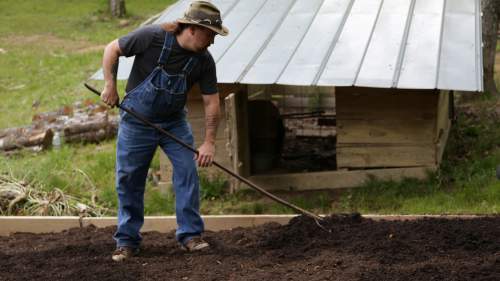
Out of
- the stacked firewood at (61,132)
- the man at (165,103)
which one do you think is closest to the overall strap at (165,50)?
the man at (165,103)

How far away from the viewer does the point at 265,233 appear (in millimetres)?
5953

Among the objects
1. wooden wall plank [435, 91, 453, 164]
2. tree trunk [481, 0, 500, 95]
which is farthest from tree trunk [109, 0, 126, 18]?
wooden wall plank [435, 91, 453, 164]

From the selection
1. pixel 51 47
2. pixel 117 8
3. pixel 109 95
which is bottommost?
pixel 109 95

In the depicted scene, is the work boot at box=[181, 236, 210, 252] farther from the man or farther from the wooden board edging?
the wooden board edging

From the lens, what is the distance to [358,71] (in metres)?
7.55

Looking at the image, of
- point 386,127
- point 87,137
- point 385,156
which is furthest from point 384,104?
point 87,137

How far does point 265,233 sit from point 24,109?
30.4 ft

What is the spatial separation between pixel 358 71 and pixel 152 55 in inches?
109

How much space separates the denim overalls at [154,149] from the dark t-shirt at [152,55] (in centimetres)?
3

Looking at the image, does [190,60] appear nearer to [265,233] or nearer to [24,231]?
[265,233]

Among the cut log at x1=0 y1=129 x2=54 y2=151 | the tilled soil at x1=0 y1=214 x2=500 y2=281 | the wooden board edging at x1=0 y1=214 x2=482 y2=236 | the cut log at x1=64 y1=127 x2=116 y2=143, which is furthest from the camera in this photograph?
the cut log at x1=64 y1=127 x2=116 y2=143

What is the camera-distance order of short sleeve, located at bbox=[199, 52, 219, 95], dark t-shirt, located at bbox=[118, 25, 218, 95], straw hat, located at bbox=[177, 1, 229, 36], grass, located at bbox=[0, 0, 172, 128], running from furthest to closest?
1. grass, located at bbox=[0, 0, 172, 128]
2. short sleeve, located at bbox=[199, 52, 219, 95]
3. dark t-shirt, located at bbox=[118, 25, 218, 95]
4. straw hat, located at bbox=[177, 1, 229, 36]

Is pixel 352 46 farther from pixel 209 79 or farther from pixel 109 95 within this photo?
pixel 109 95

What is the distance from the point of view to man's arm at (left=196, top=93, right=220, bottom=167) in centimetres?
541
